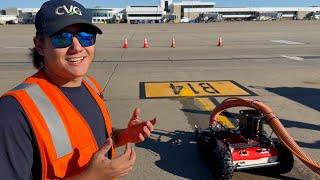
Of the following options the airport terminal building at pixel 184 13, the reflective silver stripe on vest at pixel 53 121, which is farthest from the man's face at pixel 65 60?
the airport terminal building at pixel 184 13

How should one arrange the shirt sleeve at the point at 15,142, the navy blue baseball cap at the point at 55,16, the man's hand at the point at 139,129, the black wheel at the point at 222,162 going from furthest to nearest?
the black wheel at the point at 222,162
the man's hand at the point at 139,129
the navy blue baseball cap at the point at 55,16
the shirt sleeve at the point at 15,142

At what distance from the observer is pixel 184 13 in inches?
6063

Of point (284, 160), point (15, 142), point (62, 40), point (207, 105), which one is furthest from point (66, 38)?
point (207, 105)

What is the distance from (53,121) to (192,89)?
8.01 metres

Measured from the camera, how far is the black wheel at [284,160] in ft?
13.5

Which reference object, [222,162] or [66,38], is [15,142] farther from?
[222,162]

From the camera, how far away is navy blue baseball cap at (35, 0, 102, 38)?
1.64m

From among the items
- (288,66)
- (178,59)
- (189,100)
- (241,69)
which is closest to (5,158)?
(189,100)

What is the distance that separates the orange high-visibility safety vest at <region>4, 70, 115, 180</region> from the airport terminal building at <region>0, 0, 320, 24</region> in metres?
132

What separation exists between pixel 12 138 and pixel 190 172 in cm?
331

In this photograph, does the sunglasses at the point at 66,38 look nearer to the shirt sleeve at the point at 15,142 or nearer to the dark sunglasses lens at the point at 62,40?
the dark sunglasses lens at the point at 62,40

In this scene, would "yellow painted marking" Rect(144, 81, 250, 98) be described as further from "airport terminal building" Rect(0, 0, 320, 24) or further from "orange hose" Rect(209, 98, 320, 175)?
"airport terminal building" Rect(0, 0, 320, 24)

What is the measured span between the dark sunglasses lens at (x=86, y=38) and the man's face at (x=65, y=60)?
20 mm

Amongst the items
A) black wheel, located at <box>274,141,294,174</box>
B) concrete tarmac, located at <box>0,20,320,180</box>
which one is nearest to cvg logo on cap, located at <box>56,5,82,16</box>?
concrete tarmac, located at <box>0,20,320,180</box>
